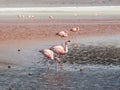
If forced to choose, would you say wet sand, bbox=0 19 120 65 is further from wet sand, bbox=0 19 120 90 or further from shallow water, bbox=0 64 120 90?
shallow water, bbox=0 64 120 90

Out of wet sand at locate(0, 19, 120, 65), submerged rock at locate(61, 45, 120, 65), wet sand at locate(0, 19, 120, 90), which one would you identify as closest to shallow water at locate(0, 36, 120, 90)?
wet sand at locate(0, 19, 120, 90)

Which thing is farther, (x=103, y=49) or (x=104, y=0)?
(x=104, y=0)

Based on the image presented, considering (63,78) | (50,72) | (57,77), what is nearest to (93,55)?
(50,72)

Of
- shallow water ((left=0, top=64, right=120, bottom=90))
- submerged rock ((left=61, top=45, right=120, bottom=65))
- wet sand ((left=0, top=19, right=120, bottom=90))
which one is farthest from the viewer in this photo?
submerged rock ((left=61, top=45, right=120, bottom=65))

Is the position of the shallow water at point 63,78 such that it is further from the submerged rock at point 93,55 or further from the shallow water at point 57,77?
the submerged rock at point 93,55

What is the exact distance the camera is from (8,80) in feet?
49.4

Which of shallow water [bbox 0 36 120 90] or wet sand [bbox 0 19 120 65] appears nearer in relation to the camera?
shallow water [bbox 0 36 120 90]

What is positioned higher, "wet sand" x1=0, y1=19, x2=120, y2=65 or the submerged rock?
"wet sand" x1=0, y1=19, x2=120, y2=65

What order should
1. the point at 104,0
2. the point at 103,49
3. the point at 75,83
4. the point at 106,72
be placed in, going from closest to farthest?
the point at 75,83
the point at 106,72
the point at 103,49
the point at 104,0

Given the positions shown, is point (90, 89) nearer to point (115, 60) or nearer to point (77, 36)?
point (115, 60)

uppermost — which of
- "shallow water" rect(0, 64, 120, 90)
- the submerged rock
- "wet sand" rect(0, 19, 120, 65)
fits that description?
"wet sand" rect(0, 19, 120, 65)

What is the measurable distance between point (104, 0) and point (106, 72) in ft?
417

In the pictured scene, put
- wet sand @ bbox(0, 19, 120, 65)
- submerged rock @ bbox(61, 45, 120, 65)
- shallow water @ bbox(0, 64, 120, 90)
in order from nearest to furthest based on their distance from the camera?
shallow water @ bbox(0, 64, 120, 90) → submerged rock @ bbox(61, 45, 120, 65) → wet sand @ bbox(0, 19, 120, 65)

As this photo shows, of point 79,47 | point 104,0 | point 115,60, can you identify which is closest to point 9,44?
point 79,47
